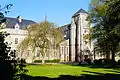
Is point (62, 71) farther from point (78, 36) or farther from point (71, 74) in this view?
point (78, 36)

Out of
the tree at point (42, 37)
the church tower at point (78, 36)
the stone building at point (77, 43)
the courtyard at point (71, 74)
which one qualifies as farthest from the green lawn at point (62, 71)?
the stone building at point (77, 43)

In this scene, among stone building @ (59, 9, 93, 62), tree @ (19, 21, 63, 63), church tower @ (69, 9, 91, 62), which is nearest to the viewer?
tree @ (19, 21, 63, 63)

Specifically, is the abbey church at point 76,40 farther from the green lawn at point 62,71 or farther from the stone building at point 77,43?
the green lawn at point 62,71

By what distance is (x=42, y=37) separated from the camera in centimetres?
5006

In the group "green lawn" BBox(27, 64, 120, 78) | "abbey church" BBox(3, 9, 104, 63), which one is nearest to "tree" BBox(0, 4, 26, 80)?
"green lawn" BBox(27, 64, 120, 78)

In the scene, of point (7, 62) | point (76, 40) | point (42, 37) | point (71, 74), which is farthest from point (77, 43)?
point (7, 62)

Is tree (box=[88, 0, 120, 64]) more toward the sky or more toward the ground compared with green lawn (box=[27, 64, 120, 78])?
more toward the sky

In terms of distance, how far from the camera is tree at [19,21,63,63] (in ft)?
163

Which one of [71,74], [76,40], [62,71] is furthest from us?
[76,40]

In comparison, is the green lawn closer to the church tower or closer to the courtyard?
the courtyard

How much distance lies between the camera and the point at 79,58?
77438 millimetres

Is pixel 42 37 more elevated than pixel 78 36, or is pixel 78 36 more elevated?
pixel 78 36

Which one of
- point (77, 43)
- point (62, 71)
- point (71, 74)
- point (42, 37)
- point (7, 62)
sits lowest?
point (71, 74)

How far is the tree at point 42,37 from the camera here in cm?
4953
